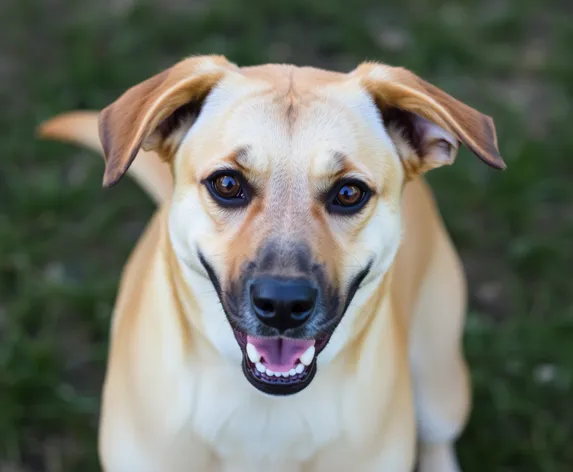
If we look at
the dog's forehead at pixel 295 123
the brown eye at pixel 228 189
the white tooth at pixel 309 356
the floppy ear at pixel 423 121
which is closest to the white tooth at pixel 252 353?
the white tooth at pixel 309 356

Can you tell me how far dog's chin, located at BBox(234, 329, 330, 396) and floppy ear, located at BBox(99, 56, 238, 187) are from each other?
22.9 inches

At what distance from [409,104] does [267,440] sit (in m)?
1.09

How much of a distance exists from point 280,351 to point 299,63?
10.1 ft

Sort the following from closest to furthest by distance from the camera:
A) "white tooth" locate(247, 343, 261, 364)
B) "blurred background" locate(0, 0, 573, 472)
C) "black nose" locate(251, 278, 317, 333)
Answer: "black nose" locate(251, 278, 317, 333) → "white tooth" locate(247, 343, 261, 364) → "blurred background" locate(0, 0, 573, 472)

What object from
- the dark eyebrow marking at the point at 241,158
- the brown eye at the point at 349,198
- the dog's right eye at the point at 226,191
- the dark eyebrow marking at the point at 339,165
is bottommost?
the brown eye at the point at 349,198

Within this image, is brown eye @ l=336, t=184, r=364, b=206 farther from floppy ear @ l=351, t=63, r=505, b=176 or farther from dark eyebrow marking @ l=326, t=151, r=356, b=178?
floppy ear @ l=351, t=63, r=505, b=176

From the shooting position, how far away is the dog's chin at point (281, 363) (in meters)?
2.47

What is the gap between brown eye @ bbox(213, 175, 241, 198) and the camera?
2418mm

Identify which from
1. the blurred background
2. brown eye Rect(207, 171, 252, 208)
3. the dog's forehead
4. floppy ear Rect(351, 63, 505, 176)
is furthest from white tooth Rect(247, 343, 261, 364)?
the blurred background

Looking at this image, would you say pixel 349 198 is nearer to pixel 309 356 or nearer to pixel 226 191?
pixel 226 191

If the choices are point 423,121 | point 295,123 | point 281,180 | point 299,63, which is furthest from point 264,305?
point 299,63

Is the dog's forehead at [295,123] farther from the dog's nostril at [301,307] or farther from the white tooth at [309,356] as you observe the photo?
the white tooth at [309,356]

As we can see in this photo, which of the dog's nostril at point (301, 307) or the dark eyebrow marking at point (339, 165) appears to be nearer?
the dog's nostril at point (301, 307)

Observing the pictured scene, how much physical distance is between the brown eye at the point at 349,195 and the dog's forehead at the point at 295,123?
6cm
